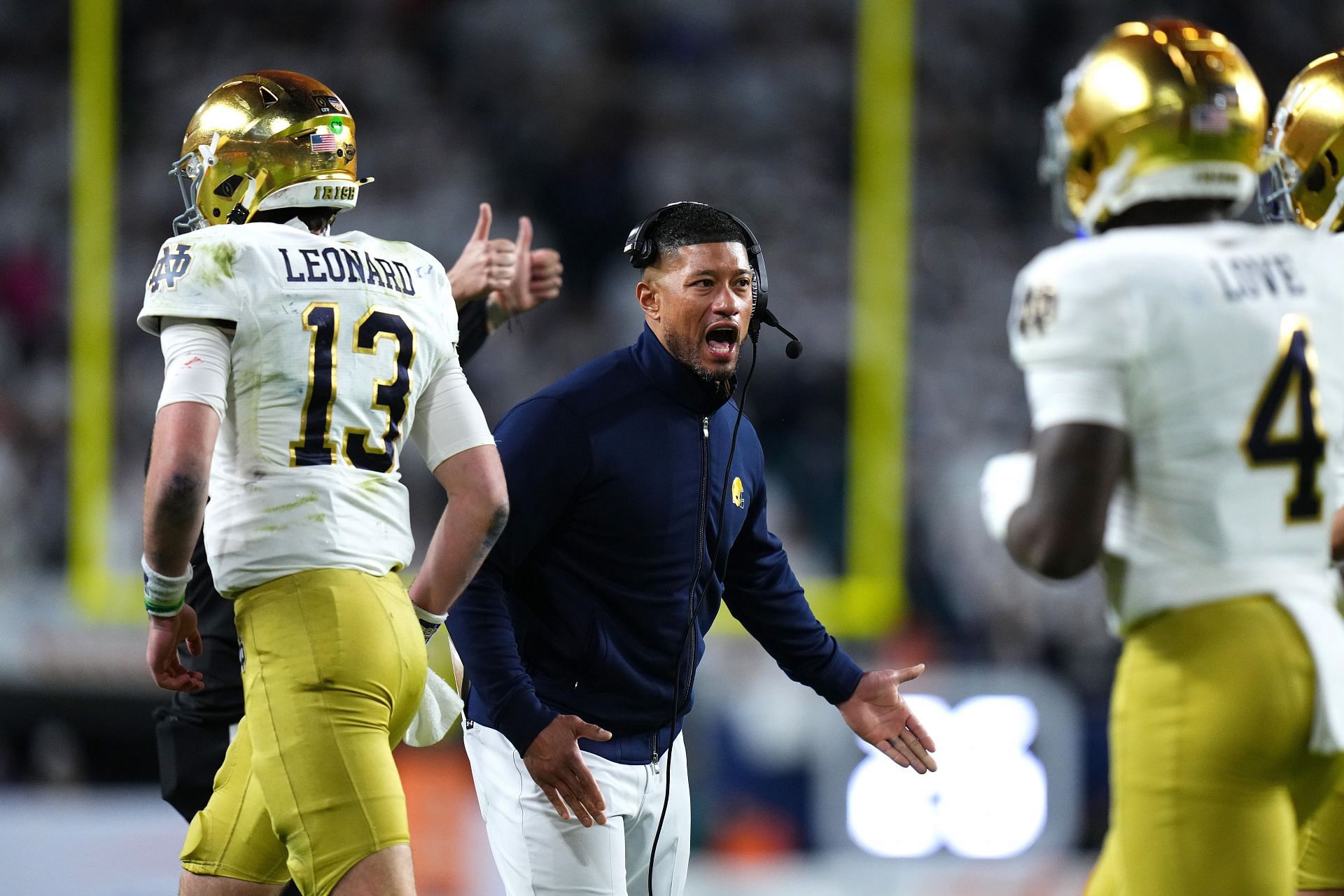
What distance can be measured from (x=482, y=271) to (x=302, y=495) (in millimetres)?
903

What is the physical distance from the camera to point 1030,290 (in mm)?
1731

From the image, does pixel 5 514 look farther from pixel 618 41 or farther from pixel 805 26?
pixel 805 26

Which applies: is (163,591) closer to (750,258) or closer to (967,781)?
(750,258)

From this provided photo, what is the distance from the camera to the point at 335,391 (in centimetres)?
222

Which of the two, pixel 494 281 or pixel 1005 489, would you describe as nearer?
pixel 1005 489

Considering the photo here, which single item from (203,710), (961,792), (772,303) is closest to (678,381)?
(203,710)

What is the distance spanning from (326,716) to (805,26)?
6975mm

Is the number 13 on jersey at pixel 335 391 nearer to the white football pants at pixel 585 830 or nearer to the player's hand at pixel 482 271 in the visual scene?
the white football pants at pixel 585 830

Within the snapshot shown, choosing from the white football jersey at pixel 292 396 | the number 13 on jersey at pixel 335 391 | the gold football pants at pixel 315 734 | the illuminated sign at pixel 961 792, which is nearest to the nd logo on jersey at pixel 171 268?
the white football jersey at pixel 292 396

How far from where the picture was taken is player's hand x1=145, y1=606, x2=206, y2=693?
2.29 metres

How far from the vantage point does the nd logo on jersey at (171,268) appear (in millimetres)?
2164

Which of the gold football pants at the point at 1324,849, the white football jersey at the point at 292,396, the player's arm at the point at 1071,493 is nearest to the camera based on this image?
the player's arm at the point at 1071,493

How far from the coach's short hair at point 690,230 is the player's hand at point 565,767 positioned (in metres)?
0.77

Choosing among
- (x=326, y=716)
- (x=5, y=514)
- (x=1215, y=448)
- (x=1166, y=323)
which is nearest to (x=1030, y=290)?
(x=1166, y=323)
